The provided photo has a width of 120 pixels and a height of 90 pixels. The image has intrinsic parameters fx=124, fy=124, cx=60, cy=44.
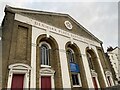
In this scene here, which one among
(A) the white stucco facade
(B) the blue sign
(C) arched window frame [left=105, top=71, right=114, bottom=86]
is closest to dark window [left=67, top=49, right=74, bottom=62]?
(B) the blue sign

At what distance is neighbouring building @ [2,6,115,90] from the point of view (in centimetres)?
942

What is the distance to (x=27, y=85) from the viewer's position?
9031 millimetres

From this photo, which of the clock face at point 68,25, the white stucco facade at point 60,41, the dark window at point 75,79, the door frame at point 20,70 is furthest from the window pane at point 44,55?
the clock face at point 68,25

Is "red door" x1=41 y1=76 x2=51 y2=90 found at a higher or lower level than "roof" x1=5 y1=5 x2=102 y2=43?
lower

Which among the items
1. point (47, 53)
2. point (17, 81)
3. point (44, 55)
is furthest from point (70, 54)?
point (17, 81)

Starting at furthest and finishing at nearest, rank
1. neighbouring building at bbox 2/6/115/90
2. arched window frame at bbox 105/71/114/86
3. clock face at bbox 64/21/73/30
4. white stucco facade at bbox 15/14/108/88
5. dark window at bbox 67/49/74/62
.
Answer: arched window frame at bbox 105/71/114/86 < clock face at bbox 64/21/73/30 < dark window at bbox 67/49/74/62 < white stucco facade at bbox 15/14/108/88 < neighbouring building at bbox 2/6/115/90

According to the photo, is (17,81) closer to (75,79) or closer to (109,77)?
(75,79)

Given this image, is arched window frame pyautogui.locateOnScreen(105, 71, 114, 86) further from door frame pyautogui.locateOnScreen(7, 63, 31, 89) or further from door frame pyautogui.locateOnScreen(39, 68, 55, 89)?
door frame pyautogui.locateOnScreen(7, 63, 31, 89)

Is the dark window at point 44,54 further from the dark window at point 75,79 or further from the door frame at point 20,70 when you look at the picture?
the dark window at point 75,79

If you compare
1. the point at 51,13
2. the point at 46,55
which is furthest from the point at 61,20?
the point at 46,55

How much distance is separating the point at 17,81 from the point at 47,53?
167 inches

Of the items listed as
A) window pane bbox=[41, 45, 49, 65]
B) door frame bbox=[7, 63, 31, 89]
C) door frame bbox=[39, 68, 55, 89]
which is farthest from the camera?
window pane bbox=[41, 45, 49, 65]

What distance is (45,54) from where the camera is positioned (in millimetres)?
12297

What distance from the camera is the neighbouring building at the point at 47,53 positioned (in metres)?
9.42
